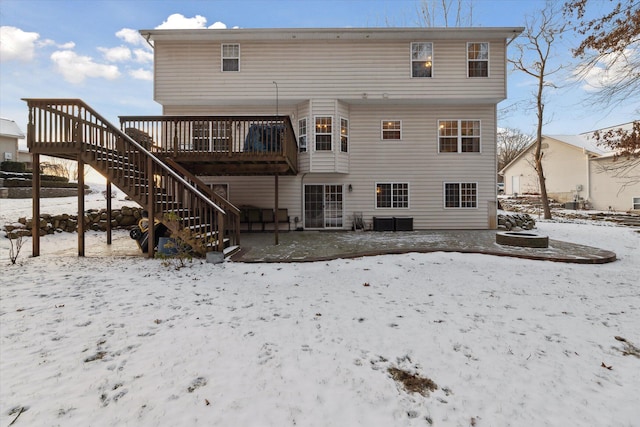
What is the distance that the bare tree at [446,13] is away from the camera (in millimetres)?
16859

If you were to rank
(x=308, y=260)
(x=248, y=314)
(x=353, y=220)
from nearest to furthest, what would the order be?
(x=248, y=314) → (x=308, y=260) → (x=353, y=220)

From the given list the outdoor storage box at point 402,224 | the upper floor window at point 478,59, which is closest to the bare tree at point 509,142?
the upper floor window at point 478,59

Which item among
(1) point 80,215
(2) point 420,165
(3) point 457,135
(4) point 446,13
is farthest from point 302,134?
(4) point 446,13

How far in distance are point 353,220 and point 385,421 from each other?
10142 millimetres

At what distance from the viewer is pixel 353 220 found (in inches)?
472

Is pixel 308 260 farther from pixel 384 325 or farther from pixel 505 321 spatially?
pixel 505 321

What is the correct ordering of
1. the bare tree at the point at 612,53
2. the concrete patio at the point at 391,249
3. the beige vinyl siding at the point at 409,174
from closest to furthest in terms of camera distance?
the concrete patio at the point at 391,249, the bare tree at the point at 612,53, the beige vinyl siding at the point at 409,174

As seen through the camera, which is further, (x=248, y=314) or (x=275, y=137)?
(x=275, y=137)

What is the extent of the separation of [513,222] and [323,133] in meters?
9.22

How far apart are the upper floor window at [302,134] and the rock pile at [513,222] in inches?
355

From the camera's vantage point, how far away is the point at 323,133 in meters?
11.3

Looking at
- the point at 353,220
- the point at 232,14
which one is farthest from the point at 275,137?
the point at 232,14

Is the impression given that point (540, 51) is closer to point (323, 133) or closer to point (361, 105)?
point (361, 105)

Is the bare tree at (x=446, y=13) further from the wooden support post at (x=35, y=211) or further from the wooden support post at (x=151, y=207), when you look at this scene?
the wooden support post at (x=35, y=211)
